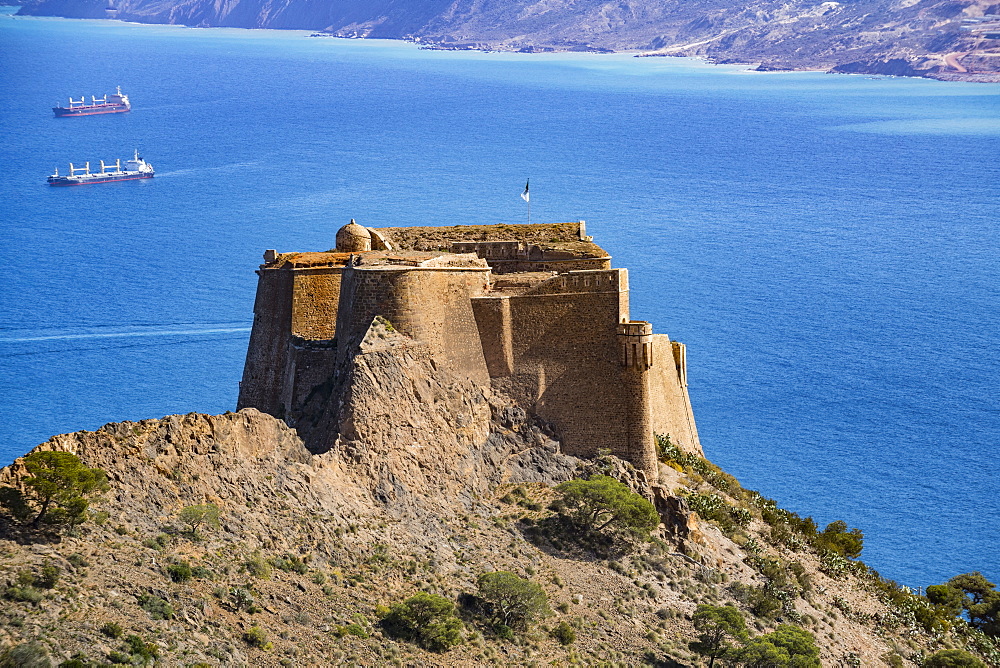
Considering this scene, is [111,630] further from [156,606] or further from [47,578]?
[156,606]

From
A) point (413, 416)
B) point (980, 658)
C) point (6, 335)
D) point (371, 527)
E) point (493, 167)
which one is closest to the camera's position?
point (371, 527)

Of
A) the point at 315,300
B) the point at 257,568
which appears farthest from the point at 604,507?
the point at 257,568

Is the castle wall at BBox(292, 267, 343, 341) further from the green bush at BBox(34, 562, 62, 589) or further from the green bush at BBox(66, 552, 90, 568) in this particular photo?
the green bush at BBox(34, 562, 62, 589)

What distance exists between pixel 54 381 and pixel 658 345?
62.0 m

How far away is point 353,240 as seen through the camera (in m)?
56.2

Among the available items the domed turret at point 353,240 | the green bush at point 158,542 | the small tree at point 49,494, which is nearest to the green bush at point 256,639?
the green bush at point 158,542

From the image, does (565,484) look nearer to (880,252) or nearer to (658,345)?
(658,345)

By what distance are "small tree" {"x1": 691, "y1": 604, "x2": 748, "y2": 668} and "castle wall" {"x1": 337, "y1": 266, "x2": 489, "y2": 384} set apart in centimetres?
1088

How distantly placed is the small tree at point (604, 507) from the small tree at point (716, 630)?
371cm

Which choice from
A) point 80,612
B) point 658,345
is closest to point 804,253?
point 658,345

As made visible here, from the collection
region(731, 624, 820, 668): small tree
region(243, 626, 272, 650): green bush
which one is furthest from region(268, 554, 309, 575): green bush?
region(731, 624, 820, 668): small tree

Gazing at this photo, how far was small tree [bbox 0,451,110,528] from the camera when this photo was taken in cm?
3728

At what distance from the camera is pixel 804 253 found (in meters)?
160

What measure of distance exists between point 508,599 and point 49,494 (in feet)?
46.7
